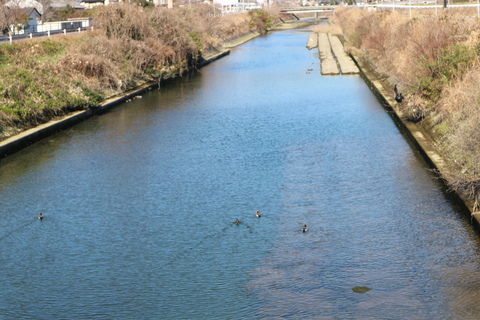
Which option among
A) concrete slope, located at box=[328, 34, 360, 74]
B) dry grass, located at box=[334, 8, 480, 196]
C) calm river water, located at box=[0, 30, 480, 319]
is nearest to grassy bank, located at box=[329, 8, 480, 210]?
dry grass, located at box=[334, 8, 480, 196]

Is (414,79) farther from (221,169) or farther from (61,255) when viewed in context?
(61,255)

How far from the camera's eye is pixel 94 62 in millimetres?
38781

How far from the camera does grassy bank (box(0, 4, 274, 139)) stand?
29938 millimetres

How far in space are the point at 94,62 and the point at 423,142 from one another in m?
21.5

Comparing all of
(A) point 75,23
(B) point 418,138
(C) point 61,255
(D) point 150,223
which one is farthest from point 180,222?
(A) point 75,23

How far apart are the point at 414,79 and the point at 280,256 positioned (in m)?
15.7

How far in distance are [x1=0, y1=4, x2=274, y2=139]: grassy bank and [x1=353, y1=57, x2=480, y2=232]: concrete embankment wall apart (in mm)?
15046

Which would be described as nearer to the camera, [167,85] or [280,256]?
[280,256]

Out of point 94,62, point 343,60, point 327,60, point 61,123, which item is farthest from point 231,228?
point 327,60

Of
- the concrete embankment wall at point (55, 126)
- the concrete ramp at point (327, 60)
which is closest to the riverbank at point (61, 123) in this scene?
the concrete embankment wall at point (55, 126)

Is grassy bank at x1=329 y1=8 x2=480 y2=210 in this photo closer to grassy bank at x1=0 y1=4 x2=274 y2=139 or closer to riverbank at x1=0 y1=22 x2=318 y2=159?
riverbank at x1=0 y1=22 x2=318 y2=159

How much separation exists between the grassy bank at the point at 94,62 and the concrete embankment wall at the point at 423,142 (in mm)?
15046

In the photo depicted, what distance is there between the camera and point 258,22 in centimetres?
12538

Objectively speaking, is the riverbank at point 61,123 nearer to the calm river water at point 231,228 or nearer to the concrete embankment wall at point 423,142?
the calm river water at point 231,228
